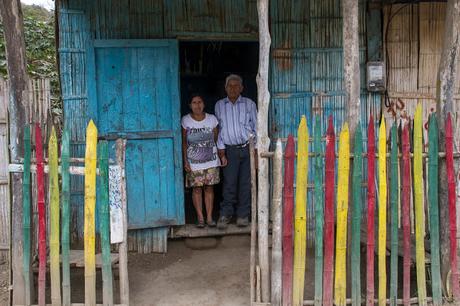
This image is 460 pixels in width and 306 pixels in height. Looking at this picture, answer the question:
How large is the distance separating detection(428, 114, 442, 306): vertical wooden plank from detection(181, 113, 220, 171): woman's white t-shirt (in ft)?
8.17

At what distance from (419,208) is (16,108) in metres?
3.41

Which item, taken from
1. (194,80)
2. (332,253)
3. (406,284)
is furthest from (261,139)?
(194,80)

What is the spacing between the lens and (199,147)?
19.5 feet

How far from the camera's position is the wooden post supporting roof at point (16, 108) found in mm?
4297

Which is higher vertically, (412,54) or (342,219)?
(412,54)

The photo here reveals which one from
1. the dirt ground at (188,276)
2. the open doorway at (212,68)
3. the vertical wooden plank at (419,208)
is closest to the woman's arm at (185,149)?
the dirt ground at (188,276)

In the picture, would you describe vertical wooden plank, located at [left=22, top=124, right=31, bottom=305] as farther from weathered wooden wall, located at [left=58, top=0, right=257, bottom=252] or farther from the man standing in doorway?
the man standing in doorway

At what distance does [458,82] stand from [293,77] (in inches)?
74.8

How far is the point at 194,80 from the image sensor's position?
28.7ft

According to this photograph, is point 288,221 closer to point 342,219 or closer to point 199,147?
point 342,219

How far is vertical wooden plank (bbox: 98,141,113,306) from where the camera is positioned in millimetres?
4113

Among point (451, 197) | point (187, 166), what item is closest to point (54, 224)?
point (187, 166)

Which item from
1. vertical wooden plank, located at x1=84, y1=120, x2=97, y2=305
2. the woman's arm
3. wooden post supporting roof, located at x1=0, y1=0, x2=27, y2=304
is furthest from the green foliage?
vertical wooden plank, located at x1=84, y1=120, x2=97, y2=305

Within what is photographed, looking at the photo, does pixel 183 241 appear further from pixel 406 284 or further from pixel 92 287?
pixel 406 284
